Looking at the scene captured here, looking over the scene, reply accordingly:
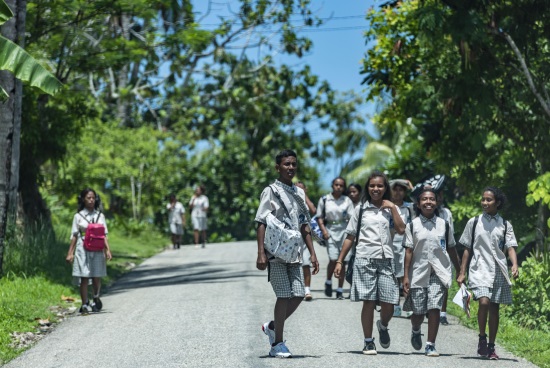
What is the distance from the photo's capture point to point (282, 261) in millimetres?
10062

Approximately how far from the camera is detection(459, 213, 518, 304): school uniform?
34.7 feet

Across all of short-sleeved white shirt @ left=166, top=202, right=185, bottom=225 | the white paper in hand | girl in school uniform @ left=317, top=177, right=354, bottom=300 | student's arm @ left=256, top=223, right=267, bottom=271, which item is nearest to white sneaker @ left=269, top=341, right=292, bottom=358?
student's arm @ left=256, top=223, right=267, bottom=271

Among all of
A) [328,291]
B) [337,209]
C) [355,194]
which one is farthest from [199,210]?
[337,209]

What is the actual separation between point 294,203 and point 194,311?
14.2ft

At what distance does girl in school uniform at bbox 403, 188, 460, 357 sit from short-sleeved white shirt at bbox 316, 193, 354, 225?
5221mm

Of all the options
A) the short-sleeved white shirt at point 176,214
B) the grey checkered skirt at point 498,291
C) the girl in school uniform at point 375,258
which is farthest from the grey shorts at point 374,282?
the short-sleeved white shirt at point 176,214

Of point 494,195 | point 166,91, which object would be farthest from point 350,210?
point 166,91

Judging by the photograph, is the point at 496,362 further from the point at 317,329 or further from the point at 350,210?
the point at 350,210

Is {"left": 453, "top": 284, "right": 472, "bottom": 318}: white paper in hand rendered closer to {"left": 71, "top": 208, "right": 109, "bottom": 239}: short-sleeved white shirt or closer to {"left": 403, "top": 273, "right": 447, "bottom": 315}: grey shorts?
{"left": 403, "top": 273, "right": 447, "bottom": 315}: grey shorts

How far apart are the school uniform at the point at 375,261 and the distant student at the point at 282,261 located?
0.61m

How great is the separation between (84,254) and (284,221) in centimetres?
524

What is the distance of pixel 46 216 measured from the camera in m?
22.8

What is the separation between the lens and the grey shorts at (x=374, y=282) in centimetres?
1041

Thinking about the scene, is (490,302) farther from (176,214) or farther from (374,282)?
(176,214)
